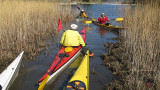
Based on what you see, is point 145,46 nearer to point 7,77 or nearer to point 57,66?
point 57,66

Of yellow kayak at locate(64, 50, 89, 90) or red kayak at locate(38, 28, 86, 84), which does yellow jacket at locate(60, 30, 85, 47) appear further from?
yellow kayak at locate(64, 50, 89, 90)

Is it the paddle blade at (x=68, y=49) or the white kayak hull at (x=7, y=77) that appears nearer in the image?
the white kayak hull at (x=7, y=77)

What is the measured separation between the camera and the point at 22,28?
7.03 metres

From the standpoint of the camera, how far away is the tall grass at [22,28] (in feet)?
17.5

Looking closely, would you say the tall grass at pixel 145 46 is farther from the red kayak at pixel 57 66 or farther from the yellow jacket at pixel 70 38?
the yellow jacket at pixel 70 38

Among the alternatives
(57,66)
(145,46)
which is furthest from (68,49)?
(145,46)

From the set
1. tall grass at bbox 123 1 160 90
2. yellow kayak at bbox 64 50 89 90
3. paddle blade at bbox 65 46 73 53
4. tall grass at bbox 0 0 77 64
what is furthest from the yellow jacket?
tall grass at bbox 123 1 160 90

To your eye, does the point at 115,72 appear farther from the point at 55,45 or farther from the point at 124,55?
the point at 55,45

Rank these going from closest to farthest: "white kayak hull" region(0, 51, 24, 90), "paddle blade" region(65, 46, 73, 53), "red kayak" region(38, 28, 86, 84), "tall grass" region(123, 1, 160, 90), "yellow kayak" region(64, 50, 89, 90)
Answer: "yellow kayak" region(64, 50, 89, 90), "white kayak hull" region(0, 51, 24, 90), "red kayak" region(38, 28, 86, 84), "tall grass" region(123, 1, 160, 90), "paddle blade" region(65, 46, 73, 53)

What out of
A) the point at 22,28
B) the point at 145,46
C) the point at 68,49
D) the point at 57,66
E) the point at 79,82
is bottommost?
the point at 79,82

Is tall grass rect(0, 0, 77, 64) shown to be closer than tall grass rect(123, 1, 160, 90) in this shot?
No

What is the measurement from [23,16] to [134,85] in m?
5.94

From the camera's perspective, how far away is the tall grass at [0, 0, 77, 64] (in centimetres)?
533

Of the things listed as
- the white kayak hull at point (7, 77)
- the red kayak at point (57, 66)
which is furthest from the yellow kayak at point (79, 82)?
the white kayak hull at point (7, 77)
